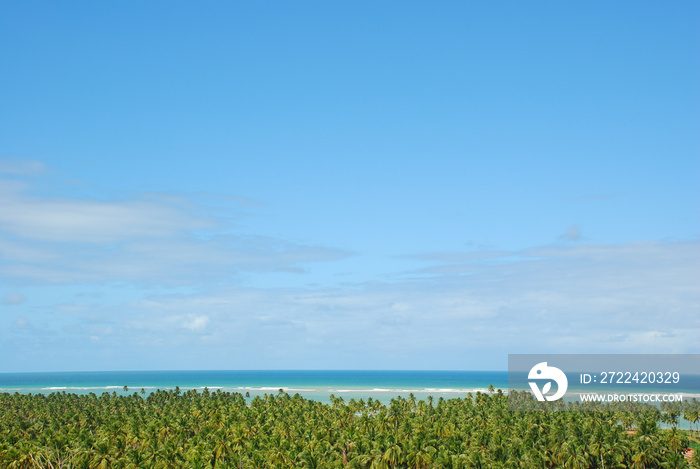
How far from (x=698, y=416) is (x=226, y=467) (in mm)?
113057

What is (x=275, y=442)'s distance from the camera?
8588cm

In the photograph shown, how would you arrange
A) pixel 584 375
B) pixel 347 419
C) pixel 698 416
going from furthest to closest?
pixel 698 416 < pixel 347 419 < pixel 584 375

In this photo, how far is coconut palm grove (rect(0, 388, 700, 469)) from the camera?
79.0 m

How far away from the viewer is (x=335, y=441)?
8994 centimetres

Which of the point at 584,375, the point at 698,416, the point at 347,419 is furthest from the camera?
the point at 698,416

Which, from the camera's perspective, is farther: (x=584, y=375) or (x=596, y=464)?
(x=584, y=375)

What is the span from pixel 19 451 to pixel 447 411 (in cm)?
6830

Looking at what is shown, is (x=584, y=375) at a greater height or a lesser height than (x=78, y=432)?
greater

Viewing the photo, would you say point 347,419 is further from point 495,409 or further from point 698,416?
point 698,416

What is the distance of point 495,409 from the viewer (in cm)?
11775

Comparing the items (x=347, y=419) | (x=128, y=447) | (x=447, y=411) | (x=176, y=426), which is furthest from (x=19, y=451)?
(x=447, y=411)

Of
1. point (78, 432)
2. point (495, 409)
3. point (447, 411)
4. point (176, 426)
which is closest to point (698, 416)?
point (495, 409)

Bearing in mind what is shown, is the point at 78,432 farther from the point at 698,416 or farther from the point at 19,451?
the point at 698,416

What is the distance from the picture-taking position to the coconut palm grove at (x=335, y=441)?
79.0 m
